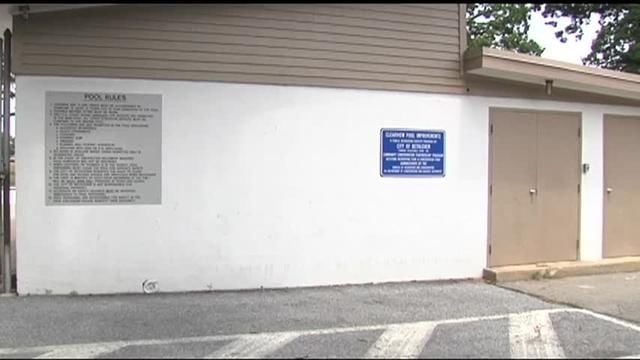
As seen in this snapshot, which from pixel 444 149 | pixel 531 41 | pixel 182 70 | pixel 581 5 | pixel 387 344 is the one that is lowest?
pixel 387 344

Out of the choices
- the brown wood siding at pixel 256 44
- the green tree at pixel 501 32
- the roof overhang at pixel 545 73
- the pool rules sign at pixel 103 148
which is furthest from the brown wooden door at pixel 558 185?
the green tree at pixel 501 32

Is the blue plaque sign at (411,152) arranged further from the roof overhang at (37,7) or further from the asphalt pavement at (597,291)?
the roof overhang at (37,7)

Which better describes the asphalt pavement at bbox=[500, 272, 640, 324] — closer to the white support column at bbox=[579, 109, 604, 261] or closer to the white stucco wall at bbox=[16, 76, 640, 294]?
the white support column at bbox=[579, 109, 604, 261]

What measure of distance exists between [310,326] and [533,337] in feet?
7.09

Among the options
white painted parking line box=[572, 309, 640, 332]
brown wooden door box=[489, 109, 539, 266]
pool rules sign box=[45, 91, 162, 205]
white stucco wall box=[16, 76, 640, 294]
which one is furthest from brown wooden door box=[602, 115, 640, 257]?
pool rules sign box=[45, 91, 162, 205]

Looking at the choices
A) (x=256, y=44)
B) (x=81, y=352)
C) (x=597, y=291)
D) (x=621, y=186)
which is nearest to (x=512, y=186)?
(x=597, y=291)

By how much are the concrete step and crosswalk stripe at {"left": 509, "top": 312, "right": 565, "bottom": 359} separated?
2062mm

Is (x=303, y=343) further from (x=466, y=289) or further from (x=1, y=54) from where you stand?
(x=1, y=54)

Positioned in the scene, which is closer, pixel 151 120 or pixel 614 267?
pixel 151 120

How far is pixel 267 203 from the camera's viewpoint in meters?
9.68

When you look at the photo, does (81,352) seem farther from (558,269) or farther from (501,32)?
(501,32)

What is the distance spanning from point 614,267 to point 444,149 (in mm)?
3334

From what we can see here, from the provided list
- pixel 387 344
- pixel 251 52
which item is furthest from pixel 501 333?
pixel 251 52

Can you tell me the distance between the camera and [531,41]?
974 inches
